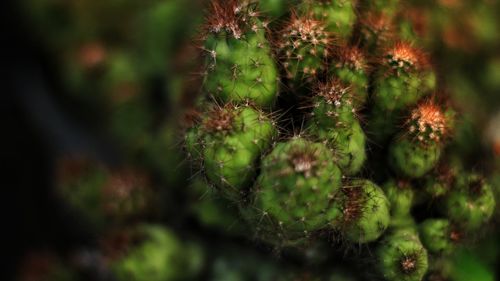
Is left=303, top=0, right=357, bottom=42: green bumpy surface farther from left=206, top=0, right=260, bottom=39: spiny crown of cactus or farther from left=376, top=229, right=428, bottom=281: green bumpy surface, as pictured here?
left=376, top=229, right=428, bottom=281: green bumpy surface

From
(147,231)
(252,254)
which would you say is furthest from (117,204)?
(252,254)

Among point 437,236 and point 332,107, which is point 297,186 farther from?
point 437,236

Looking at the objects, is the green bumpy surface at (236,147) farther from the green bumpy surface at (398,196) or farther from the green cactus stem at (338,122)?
the green bumpy surface at (398,196)

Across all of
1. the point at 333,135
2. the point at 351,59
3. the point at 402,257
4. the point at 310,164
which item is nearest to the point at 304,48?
the point at 351,59

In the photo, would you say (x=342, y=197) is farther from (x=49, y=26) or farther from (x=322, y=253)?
(x=49, y=26)

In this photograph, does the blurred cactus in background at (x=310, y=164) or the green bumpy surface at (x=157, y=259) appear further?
the green bumpy surface at (x=157, y=259)

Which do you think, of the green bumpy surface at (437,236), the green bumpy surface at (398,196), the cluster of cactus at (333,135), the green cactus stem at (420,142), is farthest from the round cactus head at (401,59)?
the green bumpy surface at (437,236)
